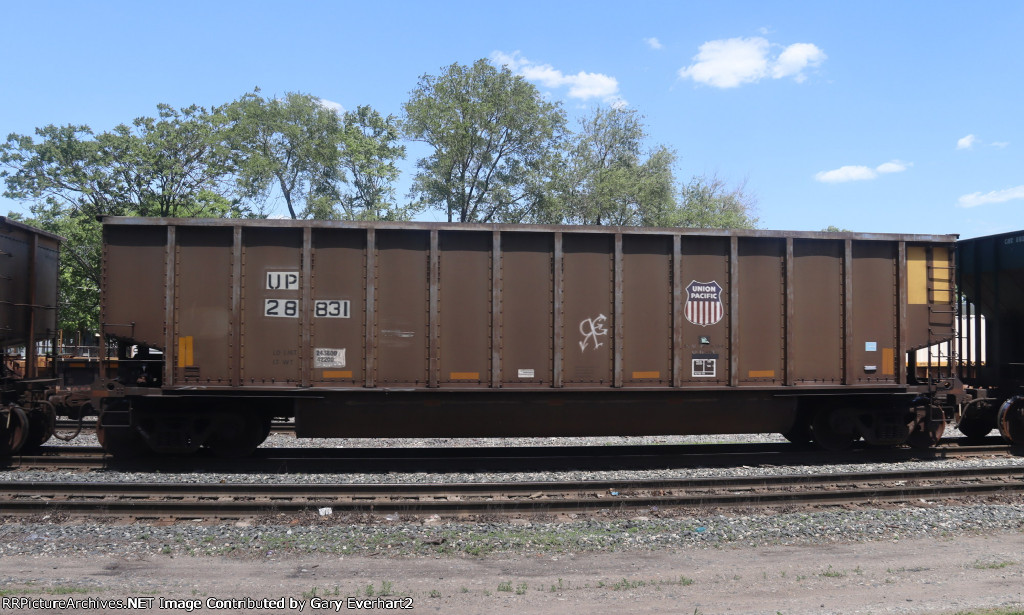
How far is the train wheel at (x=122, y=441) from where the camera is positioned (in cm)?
959

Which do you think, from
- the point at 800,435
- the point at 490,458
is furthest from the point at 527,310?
the point at 800,435

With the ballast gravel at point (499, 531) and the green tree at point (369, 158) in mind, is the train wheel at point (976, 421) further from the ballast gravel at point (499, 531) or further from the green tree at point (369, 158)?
the green tree at point (369, 158)

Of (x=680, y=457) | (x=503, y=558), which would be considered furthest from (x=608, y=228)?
(x=503, y=558)

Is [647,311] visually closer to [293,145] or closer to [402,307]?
[402,307]

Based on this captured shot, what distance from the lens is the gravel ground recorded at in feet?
17.1

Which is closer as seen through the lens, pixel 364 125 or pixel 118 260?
pixel 118 260

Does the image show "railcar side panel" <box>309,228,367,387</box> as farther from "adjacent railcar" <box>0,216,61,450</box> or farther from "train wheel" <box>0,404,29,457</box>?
"train wheel" <box>0,404,29,457</box>

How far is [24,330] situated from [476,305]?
7.46 meters

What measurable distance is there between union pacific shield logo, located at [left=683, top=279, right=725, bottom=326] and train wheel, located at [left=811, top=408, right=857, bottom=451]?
253cm

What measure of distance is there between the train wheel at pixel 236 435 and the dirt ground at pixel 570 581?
372 centimetres

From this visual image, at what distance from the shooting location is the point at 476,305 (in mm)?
9734

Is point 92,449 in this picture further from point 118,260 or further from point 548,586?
point 548,586

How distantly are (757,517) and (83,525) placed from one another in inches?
298

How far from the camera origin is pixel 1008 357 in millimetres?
11820
